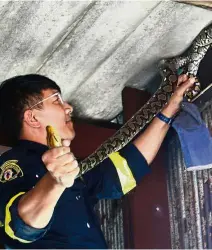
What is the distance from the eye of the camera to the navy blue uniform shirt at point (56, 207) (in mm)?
1818

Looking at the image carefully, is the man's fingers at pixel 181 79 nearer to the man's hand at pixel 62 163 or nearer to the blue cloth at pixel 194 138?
the blue cloth at pixel 194 138

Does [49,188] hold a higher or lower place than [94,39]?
lower

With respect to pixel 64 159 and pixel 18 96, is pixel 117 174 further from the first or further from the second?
pixel 64 159

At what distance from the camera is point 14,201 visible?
1803mm

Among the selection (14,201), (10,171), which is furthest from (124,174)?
(14,201)

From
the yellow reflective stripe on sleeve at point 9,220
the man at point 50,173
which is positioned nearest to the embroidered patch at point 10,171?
the man at point 50,173

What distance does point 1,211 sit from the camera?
1884mm

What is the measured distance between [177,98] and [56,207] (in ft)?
2.31

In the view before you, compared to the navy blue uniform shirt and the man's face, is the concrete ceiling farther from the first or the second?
the navy blue uniform shirt

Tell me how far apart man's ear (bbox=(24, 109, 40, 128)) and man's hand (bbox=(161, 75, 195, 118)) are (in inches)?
21.8

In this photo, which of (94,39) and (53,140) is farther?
(94,39)

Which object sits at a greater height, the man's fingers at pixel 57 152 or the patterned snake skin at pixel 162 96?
the patterned snake skin at pixel 162 96

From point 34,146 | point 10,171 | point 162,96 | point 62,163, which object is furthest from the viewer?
point 162,96

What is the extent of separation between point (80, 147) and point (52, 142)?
1.25 metres
